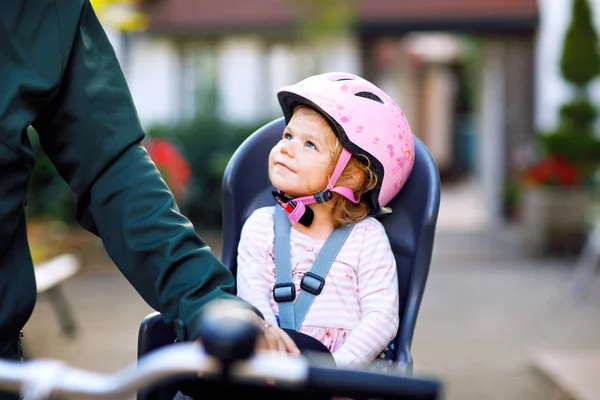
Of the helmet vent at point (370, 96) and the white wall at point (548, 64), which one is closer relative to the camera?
the helmet vent at point (370, 96)

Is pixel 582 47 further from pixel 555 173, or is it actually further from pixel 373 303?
pixel 373 303

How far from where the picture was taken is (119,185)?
148cm

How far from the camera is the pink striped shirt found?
2.04m

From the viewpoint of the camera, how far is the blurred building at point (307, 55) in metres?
14.9

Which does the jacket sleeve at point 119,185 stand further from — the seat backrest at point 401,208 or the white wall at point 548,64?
the white wall at point 548,64

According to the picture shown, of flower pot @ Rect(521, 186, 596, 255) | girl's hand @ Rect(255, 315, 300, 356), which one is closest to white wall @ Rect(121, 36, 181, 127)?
flower pot @ Rect(521, 186, 596, 255)

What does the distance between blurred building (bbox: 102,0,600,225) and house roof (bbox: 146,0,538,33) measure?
0.7 inches

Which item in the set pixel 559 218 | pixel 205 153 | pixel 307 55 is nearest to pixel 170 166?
pixel 205 153

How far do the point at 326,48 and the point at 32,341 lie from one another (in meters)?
9.06

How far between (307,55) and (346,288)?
13.2 meters

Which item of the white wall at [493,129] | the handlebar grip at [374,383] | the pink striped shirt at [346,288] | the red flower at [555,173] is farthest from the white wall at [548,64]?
the handlebar grip at [374,383]

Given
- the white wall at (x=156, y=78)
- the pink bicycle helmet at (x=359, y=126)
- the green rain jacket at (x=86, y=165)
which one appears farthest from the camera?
the white wall at (x=156, y=78)

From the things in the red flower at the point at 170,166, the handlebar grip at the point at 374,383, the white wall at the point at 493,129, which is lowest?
the white wall at the point at 493,129

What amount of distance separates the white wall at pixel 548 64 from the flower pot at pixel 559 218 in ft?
10.8
